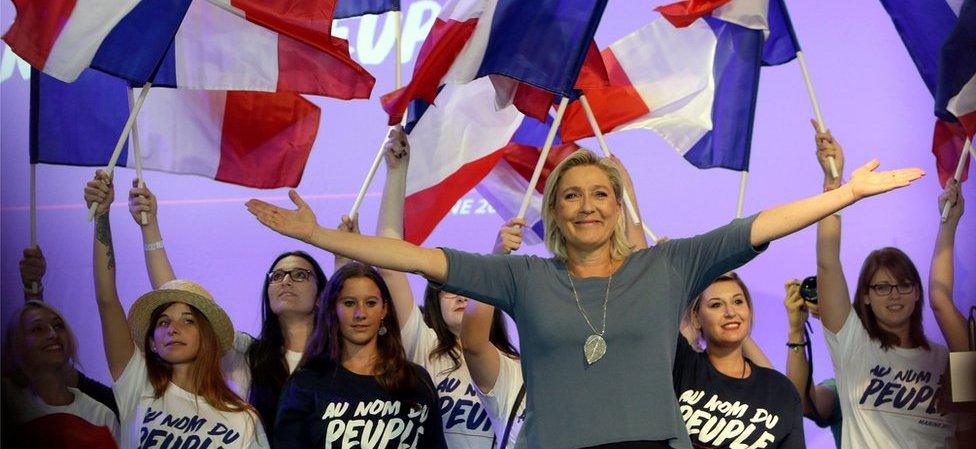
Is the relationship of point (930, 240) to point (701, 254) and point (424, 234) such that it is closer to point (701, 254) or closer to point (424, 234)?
point (424, 234)

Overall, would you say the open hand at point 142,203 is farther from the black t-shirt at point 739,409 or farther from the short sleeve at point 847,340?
the short sleeve at point 847,340

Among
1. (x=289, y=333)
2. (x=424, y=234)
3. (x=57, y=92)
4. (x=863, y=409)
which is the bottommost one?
Answer: (x=863, y=409)

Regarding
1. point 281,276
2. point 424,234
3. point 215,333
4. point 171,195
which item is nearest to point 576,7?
point 424,234

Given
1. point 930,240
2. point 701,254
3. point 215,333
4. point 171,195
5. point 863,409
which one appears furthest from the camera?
point 171,195

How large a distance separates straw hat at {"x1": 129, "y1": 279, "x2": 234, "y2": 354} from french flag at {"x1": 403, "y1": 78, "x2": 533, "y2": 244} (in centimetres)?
85

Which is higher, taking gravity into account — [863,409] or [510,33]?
[510,33]

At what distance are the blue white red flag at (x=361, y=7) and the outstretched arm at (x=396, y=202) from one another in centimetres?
55

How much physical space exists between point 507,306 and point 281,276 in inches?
53.6

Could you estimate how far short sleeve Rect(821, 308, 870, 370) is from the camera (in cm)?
398

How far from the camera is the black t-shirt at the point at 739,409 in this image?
323 cm

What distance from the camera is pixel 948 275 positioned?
4.17 meters

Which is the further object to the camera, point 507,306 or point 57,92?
point 57,92

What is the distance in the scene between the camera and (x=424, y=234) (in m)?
4.35

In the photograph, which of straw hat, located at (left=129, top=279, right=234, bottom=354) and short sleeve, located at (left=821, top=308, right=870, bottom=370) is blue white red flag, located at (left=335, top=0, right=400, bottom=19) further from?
short sleeve, located at (left=821, top=308, right=870, bottom=370)
